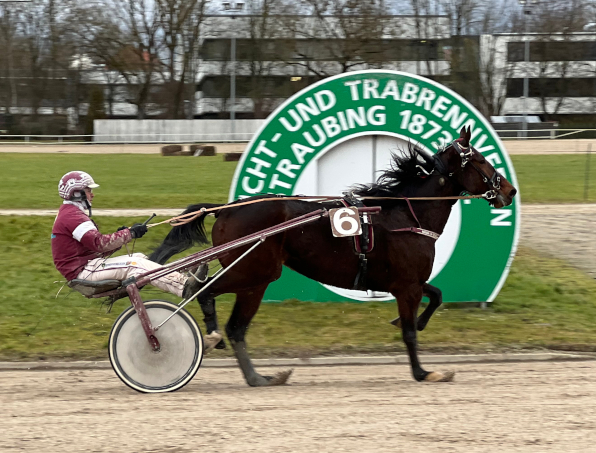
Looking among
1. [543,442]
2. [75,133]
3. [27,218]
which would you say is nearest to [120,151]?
[75,133]

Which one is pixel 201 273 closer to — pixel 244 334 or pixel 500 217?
pixel 244 334

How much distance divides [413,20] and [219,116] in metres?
12.7

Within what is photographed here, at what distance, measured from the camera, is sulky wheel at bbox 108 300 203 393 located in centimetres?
568

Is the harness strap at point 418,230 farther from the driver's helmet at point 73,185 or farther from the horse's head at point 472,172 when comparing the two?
the driver's helmet at point 73,185

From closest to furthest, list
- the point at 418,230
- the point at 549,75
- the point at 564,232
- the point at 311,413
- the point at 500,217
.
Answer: the point at 311,413
the point at 418,230
the point at 500,217
the point at 564,232
the point at 549,75

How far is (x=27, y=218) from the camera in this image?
13.3m

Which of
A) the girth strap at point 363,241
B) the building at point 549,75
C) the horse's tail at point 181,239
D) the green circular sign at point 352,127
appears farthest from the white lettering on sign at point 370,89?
the building at point 549,75

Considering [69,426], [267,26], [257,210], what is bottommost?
[69,426]

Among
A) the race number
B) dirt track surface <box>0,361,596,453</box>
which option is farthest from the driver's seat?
the race number

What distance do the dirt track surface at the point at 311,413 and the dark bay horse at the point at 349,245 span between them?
399 millimetres

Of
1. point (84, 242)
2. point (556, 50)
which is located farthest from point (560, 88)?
point (84, 242)

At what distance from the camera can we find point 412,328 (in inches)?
243

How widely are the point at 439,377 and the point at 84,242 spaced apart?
277cm

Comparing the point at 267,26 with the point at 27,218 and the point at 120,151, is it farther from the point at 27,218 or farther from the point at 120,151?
the point at 27,218
